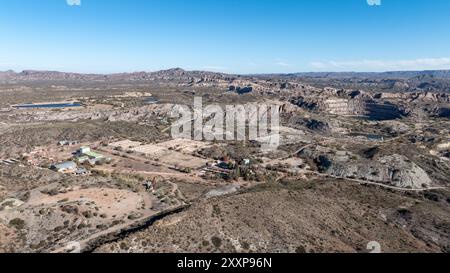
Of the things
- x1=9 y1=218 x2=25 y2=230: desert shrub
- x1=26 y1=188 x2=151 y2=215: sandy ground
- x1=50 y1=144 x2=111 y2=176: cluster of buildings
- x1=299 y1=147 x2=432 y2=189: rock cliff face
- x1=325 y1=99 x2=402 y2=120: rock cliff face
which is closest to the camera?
x1=9 y1=218 x2=25 y2=230: desert shrub

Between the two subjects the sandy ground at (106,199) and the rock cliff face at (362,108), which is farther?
the rock cliff face at (362,108)

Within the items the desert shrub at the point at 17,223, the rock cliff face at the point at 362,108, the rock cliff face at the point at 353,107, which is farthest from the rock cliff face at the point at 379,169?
the rock cliff face at the point at 362,108

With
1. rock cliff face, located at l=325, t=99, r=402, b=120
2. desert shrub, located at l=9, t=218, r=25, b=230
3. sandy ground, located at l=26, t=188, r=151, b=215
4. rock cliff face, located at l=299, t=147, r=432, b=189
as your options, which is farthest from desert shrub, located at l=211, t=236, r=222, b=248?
rock cliff face, located at l=325, t=99, r=402, b=120

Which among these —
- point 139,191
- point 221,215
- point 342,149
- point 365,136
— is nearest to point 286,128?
point 365,136

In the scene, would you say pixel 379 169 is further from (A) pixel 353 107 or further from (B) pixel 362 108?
(B) pixel 362 108

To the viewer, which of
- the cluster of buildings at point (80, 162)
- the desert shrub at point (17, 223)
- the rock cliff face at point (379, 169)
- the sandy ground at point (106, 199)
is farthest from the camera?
the cluster of buildings at point (80, 162)

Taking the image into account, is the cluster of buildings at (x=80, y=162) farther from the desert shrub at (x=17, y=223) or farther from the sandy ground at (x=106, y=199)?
the desert shrub at (x=17, y=223)

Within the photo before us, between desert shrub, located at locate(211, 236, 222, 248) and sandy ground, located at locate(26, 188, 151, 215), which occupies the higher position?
desert shrub, located at locate(211, 236, 222, 248)

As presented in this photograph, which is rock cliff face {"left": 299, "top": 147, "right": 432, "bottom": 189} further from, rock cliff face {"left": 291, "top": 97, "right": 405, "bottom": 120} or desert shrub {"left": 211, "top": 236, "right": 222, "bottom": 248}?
rock cliff face {"left": 291, "top": 97, "right": 405, "bottom": 120}

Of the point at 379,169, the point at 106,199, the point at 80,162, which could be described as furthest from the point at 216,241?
the point at 80,162

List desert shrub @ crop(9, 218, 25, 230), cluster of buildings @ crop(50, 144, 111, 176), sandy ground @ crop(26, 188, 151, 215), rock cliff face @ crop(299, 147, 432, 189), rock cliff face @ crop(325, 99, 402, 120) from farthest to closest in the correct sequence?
rock cliff face @ crop(325, 99, 402, 120)
cluster of buildings @ crop(50, 144, 111, 176)
rock cliff face @ crop(299, 147, 432, 189)
sandy ground @ crop(26, 188, 151, 215)
desert shrub @ crop(9, 218, 25, 230)

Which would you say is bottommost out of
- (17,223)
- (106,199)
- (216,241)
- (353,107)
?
(106,199)
